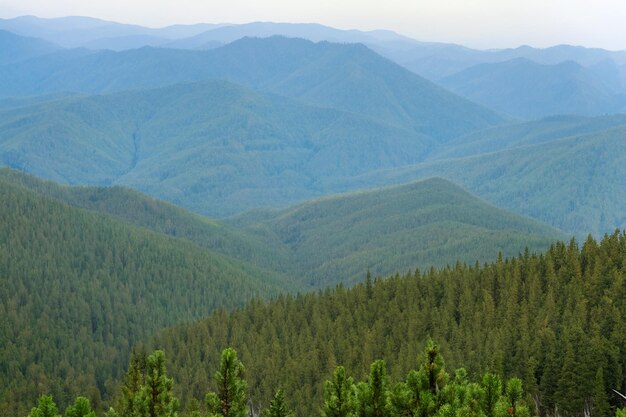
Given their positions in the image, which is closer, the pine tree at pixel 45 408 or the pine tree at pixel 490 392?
the pine tree at pixel 45 408

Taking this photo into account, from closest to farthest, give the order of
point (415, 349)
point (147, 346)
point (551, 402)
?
point (551, 402)
point (415, 349)
point (147, 346)

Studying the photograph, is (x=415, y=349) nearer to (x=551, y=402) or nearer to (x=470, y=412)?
(x=551, y=402)

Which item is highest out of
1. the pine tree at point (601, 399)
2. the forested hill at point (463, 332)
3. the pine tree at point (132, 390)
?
the pine tree at point (132, 390)

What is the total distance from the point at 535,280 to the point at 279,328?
61481mm

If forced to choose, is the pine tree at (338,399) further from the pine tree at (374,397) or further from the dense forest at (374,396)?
the pine tree at (374,397)

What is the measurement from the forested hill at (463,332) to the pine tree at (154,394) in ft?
155

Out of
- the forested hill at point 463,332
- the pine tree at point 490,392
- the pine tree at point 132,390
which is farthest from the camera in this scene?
the forested hill at point 463,332

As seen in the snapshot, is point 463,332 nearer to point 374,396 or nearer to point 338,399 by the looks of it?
point 374,396

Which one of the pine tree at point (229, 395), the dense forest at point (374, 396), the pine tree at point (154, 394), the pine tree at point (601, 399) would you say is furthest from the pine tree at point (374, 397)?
the pine tree at point (601, 399)

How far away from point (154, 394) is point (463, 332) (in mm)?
83841

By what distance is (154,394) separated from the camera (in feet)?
125

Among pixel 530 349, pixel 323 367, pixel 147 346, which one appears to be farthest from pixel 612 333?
pixel 147 346

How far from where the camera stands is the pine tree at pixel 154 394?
A: 37594 mm

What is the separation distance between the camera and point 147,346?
591 ft
